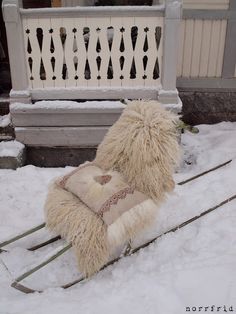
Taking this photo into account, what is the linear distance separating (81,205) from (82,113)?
2.12 m

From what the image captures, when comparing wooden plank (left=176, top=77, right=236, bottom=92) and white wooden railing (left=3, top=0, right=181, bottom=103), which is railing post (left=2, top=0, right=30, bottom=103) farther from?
wooden plank (left=176, top=77, right=236, bottom=92)

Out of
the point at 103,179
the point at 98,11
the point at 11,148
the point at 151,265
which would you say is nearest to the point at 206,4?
the point at 98,11

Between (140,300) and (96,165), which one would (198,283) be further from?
(96,165)

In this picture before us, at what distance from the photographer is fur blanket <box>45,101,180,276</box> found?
2.87 meters

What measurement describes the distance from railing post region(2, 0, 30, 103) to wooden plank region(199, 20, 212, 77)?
2675mm

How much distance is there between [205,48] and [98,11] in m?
1.96

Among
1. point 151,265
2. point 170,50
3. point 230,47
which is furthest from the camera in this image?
point 230,47

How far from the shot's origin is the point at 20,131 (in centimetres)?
496

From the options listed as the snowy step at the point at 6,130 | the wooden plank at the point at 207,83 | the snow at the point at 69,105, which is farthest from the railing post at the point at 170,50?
the snowy step at the point at 6,130

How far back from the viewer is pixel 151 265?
10.8ft

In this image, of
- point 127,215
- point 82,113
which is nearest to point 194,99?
point 82,113

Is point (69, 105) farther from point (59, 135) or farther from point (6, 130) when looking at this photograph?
point (6, 130)

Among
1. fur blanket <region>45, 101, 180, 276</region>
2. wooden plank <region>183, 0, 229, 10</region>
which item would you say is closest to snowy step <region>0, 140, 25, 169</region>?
fur blanket <region>45, 101, 180, 276</region>

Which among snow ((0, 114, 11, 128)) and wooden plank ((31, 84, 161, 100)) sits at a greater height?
wooden plank ((31, 84, 161, 100))
